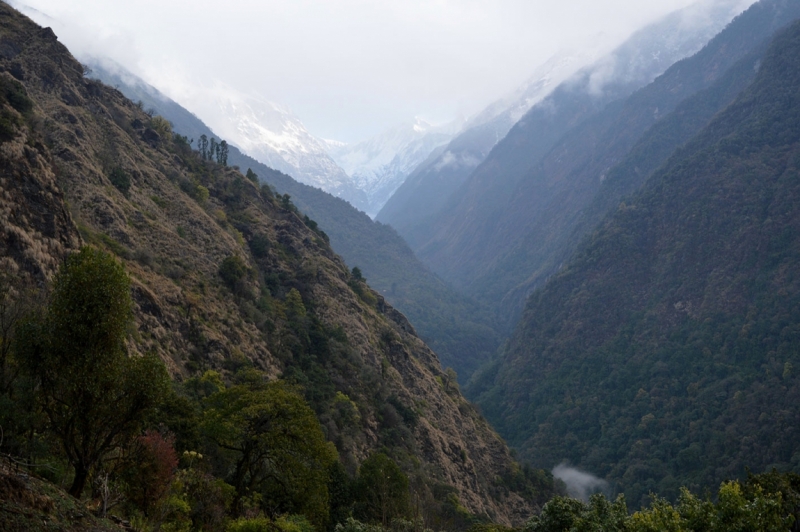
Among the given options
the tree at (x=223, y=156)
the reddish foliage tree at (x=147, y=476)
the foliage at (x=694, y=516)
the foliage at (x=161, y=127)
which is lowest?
the reddish foliage tree at (x=147, y=476)

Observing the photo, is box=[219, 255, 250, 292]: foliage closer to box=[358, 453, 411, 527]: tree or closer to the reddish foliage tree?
box=[358, 453, 411, 527]: tree

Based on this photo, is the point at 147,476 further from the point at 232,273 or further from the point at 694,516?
the point at 232,273

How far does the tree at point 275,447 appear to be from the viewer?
2186 cm

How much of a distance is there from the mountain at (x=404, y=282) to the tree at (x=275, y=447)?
380ft

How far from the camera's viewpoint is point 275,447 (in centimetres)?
2166

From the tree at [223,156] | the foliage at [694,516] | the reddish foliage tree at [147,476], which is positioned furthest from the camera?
the tree at [223,156]

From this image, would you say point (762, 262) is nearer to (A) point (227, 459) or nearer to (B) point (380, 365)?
(B) point (380, 365)

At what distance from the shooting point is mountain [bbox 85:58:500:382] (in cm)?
15188

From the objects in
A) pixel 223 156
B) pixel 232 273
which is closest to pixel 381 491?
pixel 232 273

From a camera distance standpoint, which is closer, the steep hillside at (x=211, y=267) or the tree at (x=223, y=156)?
the steep hillside at (x=211, y=267)

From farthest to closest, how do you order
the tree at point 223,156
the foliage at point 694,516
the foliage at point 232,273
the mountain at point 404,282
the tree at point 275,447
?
the mountain at point 404,282 < the tree at point 223,156 < the foliage at point 232,273 < the tree at point 275,447 < the foliage at point 694,516

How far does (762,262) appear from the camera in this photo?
111875 millimetres

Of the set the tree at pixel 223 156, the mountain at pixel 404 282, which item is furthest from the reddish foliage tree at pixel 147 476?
the mountain at pixel 404 282

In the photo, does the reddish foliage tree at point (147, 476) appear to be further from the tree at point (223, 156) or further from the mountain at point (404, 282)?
the mountain at point (404, 282)
